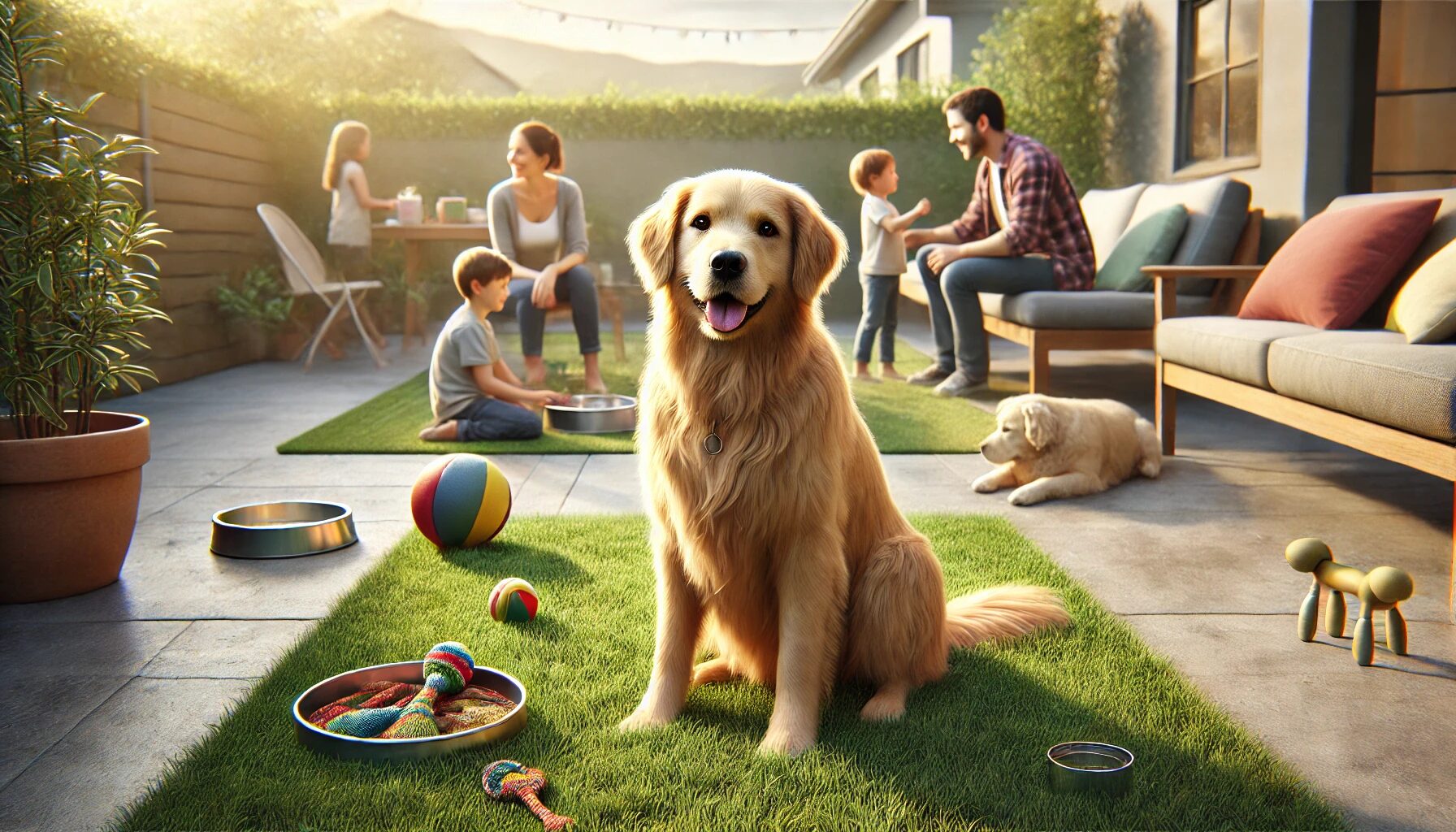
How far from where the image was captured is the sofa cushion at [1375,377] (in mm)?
3049

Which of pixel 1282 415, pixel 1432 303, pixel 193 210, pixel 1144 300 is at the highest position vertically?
pixel 193 210

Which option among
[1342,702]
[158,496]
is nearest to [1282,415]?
[1342,702]

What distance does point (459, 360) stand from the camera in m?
5.71

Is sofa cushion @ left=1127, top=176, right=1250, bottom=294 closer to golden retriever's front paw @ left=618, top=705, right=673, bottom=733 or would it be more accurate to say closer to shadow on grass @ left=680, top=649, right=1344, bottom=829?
shadow on grass @ left=680, top=649, right=1344, bottom=829

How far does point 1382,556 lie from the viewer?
3.54 meters

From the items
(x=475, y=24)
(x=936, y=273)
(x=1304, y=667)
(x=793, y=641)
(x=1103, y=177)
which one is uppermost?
(x=475, y=24)

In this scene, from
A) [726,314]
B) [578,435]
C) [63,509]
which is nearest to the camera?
→ [726,314]

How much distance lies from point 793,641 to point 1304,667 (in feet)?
4.51

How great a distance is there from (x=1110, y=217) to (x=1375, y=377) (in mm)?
4858

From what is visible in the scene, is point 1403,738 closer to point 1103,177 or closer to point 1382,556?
point 1382,556

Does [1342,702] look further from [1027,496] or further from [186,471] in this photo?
[186,471]

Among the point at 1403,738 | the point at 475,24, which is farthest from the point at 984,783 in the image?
the point at 475,24

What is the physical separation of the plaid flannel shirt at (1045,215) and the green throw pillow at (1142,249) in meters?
0.19

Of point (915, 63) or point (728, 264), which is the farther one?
point (915, 63)
